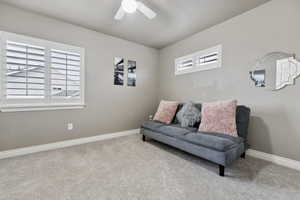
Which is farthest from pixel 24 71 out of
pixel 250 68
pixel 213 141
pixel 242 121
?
pixel 250 68

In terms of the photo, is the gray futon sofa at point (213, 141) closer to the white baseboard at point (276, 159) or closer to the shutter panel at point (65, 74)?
the white baseboard at point (276, 159)

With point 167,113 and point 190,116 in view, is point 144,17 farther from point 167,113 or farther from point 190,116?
point 190,116

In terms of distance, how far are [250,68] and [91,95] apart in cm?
315

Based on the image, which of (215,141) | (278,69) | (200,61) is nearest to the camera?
(215,141)

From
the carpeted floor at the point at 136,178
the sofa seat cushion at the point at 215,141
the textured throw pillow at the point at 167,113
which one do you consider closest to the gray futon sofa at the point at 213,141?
the sofa seat cushion at the point at 215,141

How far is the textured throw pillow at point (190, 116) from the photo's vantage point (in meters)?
2.56

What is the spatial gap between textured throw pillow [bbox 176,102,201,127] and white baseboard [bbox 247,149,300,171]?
3.43ft

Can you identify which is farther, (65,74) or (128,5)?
(65,74)

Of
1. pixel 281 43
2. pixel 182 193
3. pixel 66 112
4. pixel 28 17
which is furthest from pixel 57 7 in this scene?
pixel 281 43

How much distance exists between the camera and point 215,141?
5.92ft

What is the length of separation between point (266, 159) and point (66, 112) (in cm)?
364

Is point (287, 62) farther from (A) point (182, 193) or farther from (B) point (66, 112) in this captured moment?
(B) point (66, 112)

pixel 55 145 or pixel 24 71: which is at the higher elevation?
pixel 24 71

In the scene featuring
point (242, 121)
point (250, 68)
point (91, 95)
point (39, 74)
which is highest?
point (250, 68)
